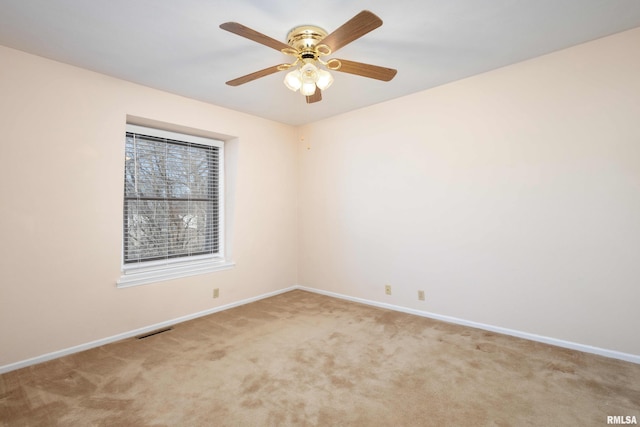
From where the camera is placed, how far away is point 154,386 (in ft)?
6.95

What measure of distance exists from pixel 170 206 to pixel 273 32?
2336 mm

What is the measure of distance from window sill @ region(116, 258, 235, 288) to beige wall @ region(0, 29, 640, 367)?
0.08 meters

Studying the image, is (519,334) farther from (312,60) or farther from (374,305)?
(312,60)

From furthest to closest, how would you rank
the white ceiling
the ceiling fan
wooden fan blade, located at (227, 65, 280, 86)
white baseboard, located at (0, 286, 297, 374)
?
white baseboard, located at (0, 286, 297, 374), wooden fan blade, located at (227, 65, 280, 86), the white ceiling, the ceiling fan

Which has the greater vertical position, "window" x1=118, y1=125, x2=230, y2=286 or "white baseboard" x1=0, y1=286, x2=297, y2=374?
"window" x1=118, y1=125, x2=230, y2=286

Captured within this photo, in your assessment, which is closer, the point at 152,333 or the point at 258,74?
the point at 258,74

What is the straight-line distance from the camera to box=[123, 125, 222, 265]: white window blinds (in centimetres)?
328

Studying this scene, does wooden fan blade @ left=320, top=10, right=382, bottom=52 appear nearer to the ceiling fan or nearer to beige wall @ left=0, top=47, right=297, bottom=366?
the ceiling fan

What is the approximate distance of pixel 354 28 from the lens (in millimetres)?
1610

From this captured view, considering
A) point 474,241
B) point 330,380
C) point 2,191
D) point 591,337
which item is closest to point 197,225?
point 2,191

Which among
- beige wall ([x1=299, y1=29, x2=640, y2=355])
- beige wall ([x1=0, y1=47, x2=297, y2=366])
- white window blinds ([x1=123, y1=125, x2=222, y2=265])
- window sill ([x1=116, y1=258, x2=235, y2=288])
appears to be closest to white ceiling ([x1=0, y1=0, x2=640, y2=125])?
beige wall ([x1=0, y1=47, x2=297, y2=366])

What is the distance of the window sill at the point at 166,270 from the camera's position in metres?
3.03

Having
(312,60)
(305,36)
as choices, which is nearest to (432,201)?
(312,60)

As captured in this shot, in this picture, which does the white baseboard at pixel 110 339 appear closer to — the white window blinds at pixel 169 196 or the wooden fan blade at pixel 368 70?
the white window blinds at pixel 169 196
